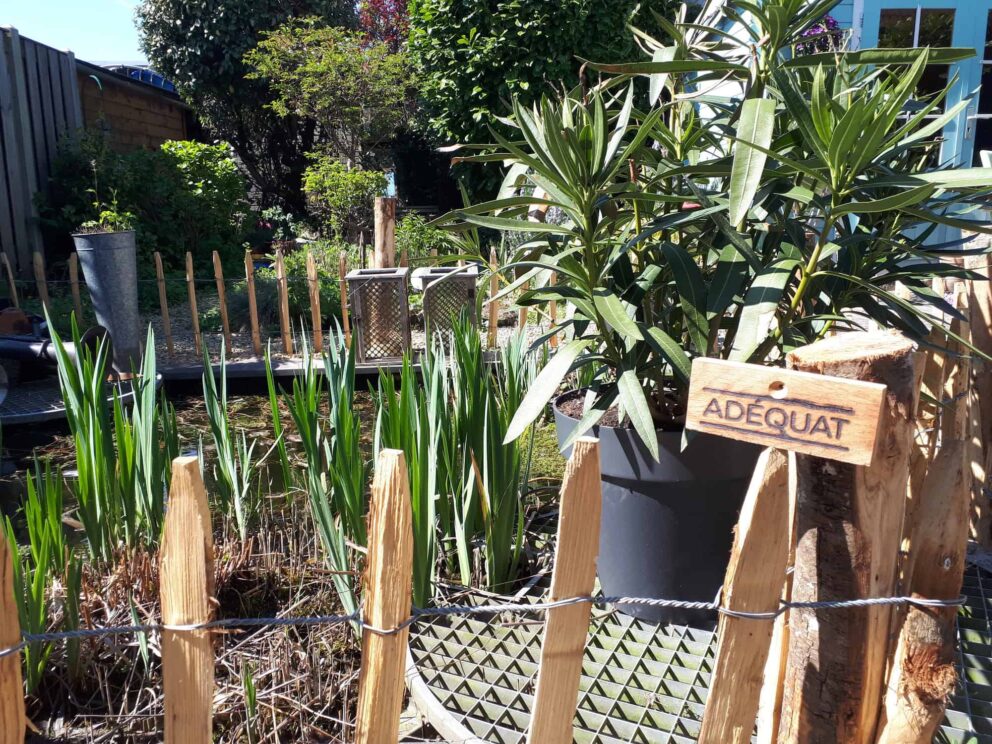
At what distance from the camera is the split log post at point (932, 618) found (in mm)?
1157

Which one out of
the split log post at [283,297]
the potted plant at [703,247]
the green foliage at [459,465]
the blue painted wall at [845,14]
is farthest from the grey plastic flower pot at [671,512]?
the blue painted wall at [845,14]

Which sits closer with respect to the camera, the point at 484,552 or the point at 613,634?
the point at 613,634

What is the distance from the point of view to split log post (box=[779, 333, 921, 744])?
42.1 inches

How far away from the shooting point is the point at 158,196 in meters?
8.34

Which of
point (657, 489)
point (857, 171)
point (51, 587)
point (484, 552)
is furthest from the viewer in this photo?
point (484, 552)

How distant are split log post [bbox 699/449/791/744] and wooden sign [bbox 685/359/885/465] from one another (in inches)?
1.9

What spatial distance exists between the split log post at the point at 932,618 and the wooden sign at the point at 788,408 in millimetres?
338

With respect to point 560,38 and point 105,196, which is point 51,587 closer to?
point 105,196

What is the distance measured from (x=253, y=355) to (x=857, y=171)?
4.70 meters

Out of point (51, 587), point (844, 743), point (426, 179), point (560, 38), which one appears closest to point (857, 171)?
point (844, 743)

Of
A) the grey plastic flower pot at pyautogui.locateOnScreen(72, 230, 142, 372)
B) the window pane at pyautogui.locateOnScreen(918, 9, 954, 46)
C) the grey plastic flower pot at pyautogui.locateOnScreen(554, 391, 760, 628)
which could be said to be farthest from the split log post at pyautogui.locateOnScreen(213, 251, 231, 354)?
the window pane at pyautogui.locateOnScreen(918, 9, 954, 46)

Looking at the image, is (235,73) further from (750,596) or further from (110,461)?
(750,596)

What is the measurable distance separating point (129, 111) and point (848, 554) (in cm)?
1146

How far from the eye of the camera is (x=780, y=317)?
183 centimetres
